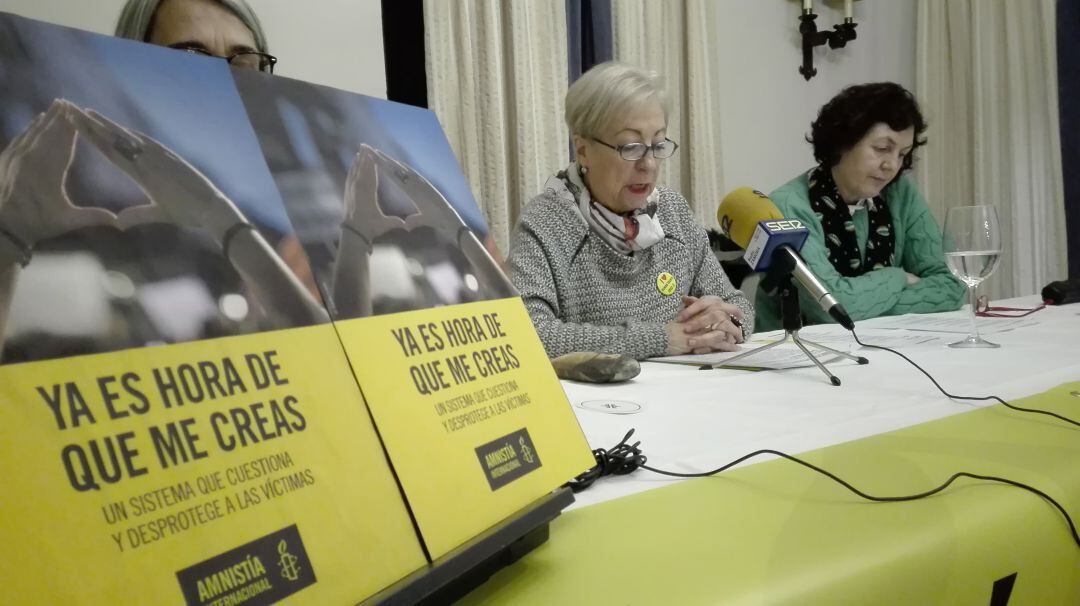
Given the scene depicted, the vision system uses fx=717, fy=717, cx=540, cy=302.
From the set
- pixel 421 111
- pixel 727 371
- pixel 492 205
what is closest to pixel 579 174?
pixel 492 205

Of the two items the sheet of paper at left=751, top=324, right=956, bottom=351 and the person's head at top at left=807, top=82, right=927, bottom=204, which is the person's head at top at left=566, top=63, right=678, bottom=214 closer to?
the sheet of paper at left=751, top=324, right=956, bottom=351

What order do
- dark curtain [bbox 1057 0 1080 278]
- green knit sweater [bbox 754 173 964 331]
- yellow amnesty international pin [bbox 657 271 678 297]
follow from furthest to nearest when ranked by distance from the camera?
1. dark curtain [bbox 1057 0 1080 278]
2. green knit sweater [bbox 754 173 964 331]
3. yellow amnesty international pin [bbox 657 271 678 297]

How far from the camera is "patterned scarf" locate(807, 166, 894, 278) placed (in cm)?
198

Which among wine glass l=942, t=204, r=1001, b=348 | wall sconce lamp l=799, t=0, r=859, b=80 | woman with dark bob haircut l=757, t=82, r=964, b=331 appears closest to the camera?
wine glass l=942, t=204, r=1001, b=348

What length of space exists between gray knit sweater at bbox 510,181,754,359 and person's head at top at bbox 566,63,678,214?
0.11 m

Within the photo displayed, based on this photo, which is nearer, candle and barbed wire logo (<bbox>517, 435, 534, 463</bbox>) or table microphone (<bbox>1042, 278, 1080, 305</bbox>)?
candle and barbed wire logo (<bbox>517, 435, 534, 463</bbox>)

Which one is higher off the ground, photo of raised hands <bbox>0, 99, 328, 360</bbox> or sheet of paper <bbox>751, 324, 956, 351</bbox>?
photo of raised hands <bbox>0, 99, 328, 360</bbox>

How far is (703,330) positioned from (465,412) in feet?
2.95

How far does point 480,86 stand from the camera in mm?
2078

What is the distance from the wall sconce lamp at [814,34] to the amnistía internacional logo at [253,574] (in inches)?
130

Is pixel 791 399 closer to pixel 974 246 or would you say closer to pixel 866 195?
pixel 974 246

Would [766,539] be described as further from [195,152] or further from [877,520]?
[195,152]

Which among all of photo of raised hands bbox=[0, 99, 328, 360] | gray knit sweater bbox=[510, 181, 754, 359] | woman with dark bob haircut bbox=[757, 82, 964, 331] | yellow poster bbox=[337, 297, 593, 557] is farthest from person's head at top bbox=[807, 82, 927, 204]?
photo of raised hands bbox=[0, 99, 328, 360]

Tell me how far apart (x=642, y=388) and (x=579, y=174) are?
2.67 ft
